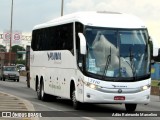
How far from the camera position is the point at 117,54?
1739 centimetres

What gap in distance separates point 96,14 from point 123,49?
1892mm

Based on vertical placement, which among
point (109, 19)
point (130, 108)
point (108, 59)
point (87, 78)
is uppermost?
point (109, 19)

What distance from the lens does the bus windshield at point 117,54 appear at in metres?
17.3

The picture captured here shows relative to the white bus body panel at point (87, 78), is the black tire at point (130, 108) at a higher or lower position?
lower

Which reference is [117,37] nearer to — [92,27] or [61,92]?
[92,27]

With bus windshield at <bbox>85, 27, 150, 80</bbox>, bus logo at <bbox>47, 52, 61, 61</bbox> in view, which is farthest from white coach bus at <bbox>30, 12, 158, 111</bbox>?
bus logo at <bbox>47, 52, 61, 61</bbox>

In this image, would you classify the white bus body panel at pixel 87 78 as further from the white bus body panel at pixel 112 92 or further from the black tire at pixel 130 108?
the black tire at pixel 130 108

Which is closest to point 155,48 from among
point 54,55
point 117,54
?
point 117,54

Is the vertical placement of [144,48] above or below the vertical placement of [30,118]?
above

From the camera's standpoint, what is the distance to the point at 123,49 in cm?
1753

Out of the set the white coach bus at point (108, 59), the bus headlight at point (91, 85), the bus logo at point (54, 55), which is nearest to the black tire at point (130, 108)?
the white coach bus at point (108, 59)

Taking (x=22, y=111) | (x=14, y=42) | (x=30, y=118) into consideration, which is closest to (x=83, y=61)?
(x=22, y=111)

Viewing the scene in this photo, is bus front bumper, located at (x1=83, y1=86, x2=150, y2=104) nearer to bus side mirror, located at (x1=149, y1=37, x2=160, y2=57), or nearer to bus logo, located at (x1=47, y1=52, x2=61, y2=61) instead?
bus side mirror, located at (x1=149, y1=37, x2=160, y2=57)

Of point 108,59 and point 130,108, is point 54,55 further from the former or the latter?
point 108,59
